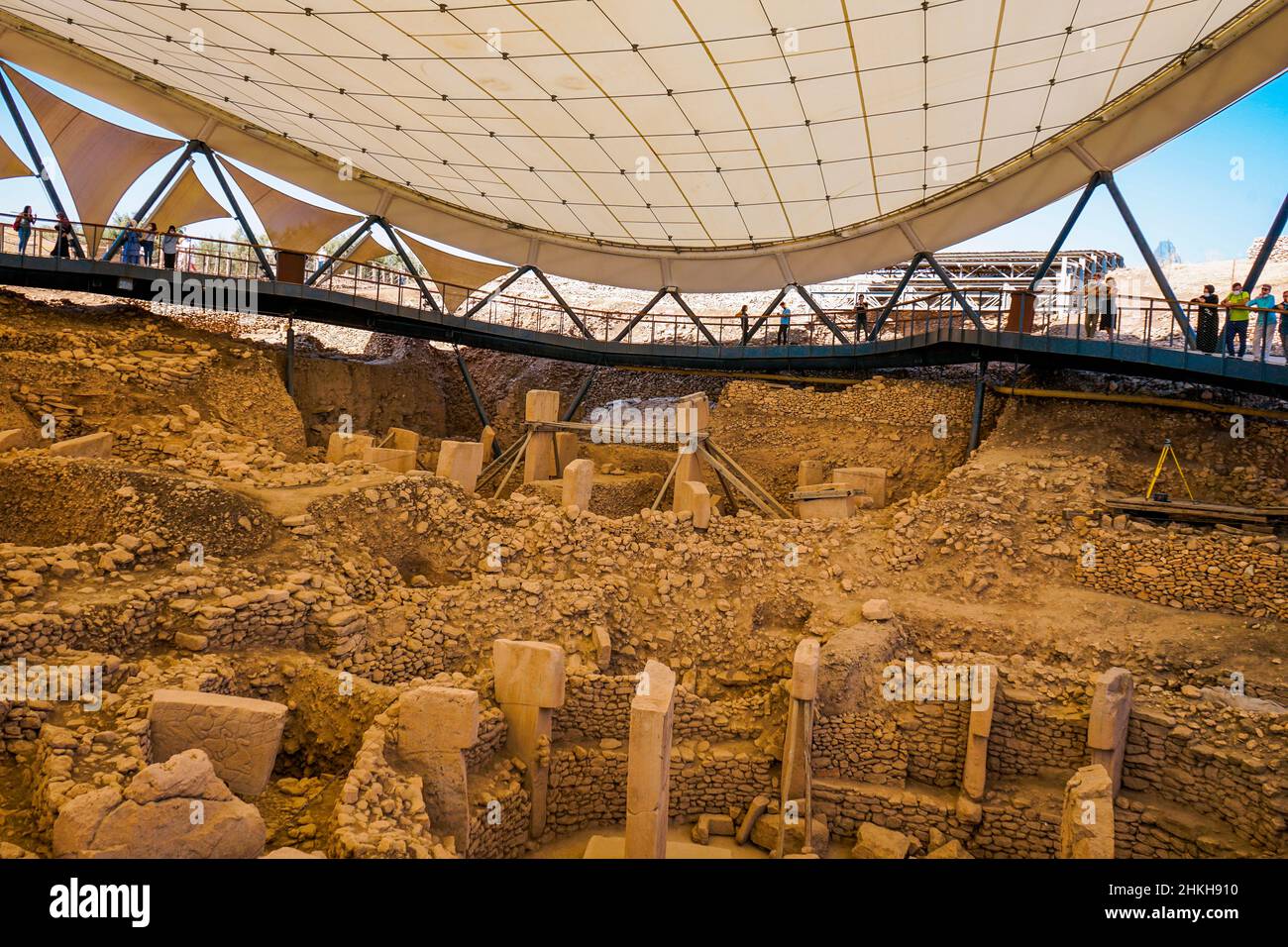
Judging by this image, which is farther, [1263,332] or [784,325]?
[784,325]

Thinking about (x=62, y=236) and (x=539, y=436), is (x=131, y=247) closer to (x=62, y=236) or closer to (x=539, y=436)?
(x=62, y=236)

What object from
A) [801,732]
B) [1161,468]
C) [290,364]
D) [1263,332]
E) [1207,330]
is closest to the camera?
[801,732]

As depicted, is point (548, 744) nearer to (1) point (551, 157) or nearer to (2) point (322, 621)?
(2) point (322, 621)

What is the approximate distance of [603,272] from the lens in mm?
27484

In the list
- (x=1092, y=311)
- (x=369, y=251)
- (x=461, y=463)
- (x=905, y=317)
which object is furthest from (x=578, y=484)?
(x=369, y=251)

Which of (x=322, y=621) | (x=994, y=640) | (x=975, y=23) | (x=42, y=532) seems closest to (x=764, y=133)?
(x=975, y=23)

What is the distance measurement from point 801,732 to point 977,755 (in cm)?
220

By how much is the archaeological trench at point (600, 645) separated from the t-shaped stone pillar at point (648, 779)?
0.11ft

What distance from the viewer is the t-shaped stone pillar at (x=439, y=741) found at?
8.62 meters

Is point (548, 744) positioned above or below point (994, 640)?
below

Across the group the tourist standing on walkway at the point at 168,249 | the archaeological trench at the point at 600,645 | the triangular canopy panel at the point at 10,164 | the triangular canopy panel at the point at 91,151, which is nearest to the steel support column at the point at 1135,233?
the archaeological trench at the point at 600,645

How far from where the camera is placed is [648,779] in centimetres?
921

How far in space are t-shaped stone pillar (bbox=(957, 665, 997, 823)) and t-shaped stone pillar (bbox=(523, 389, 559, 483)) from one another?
992 centimetres

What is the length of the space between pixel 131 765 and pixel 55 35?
1955cm
